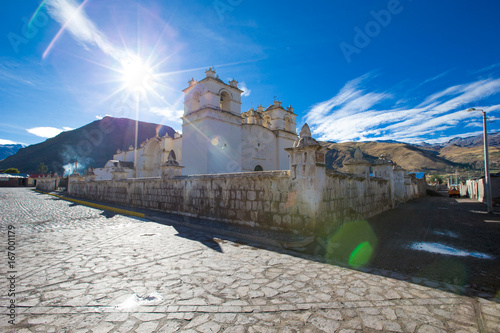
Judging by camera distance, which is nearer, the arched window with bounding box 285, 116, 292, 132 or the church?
the church

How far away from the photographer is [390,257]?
446cm

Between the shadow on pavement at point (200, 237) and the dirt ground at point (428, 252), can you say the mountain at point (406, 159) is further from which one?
the shadow on pavement at point (200, 237)

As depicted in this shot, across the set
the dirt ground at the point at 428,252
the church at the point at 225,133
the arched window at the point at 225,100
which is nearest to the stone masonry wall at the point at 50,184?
the church at the point at 225,133

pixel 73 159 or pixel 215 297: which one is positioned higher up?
pixel 73 159

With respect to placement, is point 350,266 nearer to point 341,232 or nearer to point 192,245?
point 341,232

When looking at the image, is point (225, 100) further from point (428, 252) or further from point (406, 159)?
point (406, 159)

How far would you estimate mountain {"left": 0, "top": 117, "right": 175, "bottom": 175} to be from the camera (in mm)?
91331

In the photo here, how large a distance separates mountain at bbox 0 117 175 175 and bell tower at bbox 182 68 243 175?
240 ft

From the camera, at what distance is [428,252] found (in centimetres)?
477

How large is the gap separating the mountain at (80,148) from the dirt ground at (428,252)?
91.3 m

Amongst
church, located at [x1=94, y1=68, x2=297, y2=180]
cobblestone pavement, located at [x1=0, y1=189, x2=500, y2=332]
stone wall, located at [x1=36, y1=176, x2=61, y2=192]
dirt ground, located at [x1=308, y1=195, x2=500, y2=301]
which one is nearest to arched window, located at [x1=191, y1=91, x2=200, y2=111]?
church, located at [x1=94, y1=68, x2=297, y2=180]

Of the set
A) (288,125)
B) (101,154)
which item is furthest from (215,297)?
(101,154)

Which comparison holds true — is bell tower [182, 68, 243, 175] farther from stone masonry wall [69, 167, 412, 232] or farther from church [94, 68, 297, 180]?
stone masonry wall [69, 167, 412, 232]

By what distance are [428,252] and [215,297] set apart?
4.61 m
